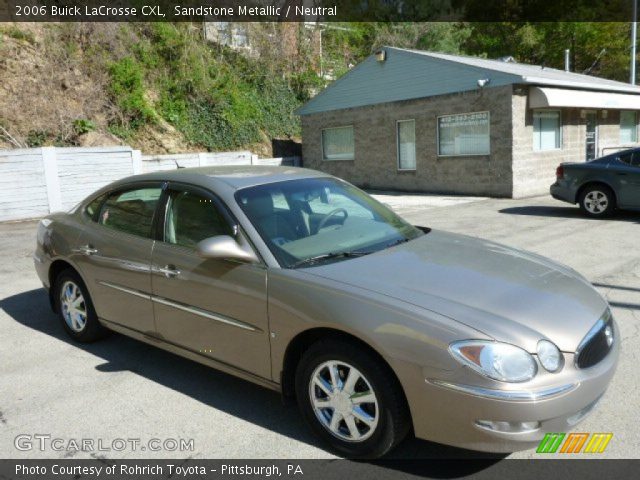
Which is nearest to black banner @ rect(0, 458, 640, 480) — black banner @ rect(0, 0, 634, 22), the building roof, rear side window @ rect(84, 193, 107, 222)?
rear side window @ rect(84, 193, 107, 222)

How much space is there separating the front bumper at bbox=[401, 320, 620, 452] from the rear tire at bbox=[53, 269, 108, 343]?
10.3ft

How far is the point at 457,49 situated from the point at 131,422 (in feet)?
120

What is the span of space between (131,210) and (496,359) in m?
3.10

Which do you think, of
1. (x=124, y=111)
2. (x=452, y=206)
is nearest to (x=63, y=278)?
(x=452, y=206)

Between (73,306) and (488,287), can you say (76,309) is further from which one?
(488,287)

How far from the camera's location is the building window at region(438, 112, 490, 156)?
16422 millimetres

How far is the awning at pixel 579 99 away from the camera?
15469 millimetres

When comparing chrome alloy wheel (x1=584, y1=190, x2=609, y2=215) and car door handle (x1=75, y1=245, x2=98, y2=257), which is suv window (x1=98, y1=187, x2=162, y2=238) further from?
chrome alloy wheel (x1=584, y1=190, x2=609, y2=215)

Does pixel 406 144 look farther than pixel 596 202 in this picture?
Yes

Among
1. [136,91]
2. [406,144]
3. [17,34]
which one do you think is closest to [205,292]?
[406,144]

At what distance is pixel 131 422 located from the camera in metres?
3.66

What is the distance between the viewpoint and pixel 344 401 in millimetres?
3092

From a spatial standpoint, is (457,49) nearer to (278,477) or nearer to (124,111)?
(124,111)

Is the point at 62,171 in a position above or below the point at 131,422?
above
